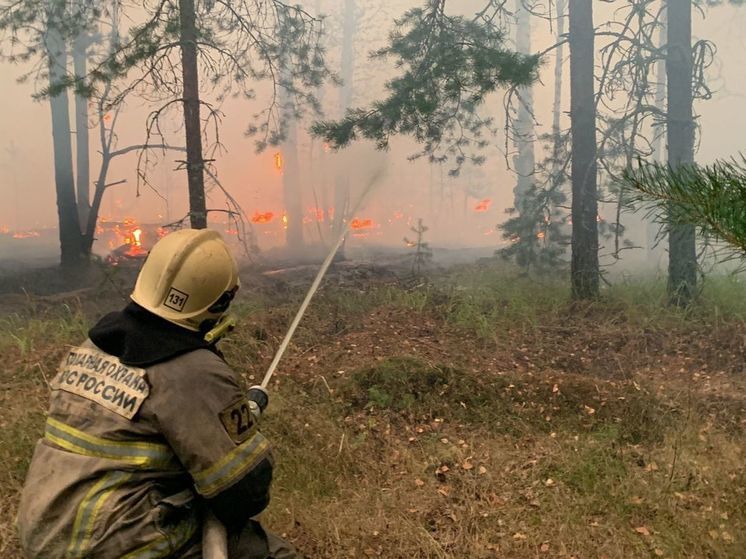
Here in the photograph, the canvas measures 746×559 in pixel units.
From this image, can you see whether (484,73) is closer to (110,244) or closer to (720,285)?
(720,285)

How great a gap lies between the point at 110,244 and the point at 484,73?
14.6m

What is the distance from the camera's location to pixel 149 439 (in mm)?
1672

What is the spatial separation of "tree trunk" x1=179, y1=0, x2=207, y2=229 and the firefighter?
Answer: 180 inches

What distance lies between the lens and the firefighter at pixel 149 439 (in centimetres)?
163

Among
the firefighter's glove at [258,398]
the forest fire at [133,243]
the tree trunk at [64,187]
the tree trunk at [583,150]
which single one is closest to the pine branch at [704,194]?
the firefighter's glove at [258,398]

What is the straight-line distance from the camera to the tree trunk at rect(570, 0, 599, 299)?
766 cm

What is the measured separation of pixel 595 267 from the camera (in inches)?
299

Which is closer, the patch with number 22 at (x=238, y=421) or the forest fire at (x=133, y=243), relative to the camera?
the patch with number 22 at (x=238, y=421)

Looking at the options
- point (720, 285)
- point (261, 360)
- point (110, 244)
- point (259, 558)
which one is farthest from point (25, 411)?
point (110, 244)

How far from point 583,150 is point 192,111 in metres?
5.41

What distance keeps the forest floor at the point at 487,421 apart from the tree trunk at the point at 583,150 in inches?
25.8

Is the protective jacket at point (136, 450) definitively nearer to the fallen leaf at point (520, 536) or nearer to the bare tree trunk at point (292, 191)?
the fallen leaf at point (520, 536)

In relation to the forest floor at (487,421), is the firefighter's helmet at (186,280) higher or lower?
higher

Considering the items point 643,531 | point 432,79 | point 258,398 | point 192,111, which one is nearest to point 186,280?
point 258,398
